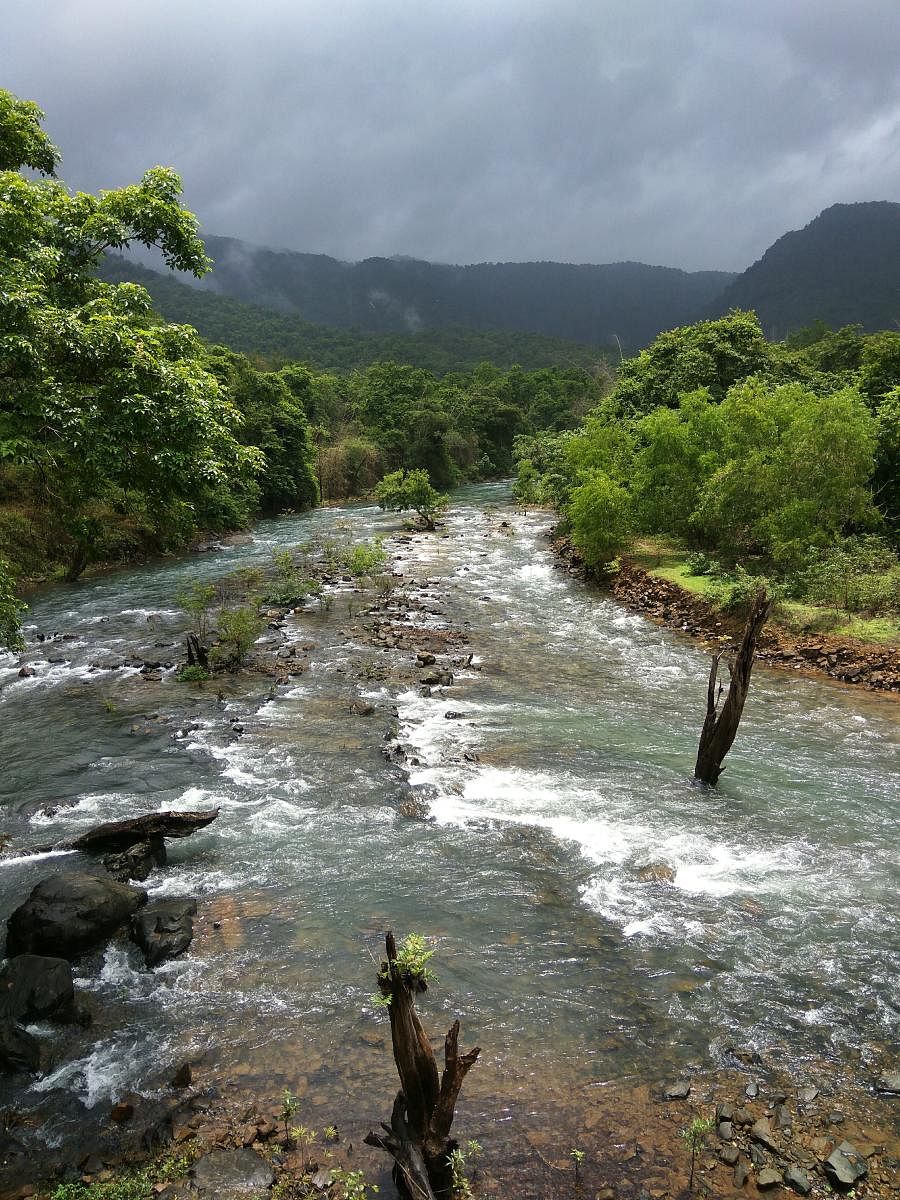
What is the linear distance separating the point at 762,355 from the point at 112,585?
31.5 meters

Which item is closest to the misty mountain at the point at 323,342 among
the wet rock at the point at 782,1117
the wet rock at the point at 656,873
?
the wet rock at the point at 656,873

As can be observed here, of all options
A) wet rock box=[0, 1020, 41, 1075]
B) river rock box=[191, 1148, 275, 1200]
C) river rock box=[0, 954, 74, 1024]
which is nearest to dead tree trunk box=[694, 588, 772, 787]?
river rock box=[191, 1148, 275, 1200]

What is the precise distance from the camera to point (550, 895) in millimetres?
7797

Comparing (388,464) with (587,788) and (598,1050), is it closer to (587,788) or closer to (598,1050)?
(587,788)

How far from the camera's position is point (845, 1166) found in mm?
4555

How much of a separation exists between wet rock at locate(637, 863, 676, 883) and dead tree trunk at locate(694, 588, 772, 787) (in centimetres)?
243

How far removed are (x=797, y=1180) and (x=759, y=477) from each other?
60.6 ft

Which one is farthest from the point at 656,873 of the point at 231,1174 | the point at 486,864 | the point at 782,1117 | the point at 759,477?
the point at 759,477

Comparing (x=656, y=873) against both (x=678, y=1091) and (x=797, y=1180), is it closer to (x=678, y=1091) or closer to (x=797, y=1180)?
(x=678, y=1091)

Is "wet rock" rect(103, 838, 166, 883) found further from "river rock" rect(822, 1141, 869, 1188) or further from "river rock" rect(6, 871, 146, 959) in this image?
"river rock" rect(822, 1141, 869, 1188)

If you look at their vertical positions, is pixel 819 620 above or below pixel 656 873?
above

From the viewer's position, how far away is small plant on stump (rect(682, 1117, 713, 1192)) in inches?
187

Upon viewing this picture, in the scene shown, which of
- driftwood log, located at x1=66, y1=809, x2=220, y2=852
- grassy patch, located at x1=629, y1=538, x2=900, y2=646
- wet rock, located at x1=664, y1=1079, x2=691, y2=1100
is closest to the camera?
wet rock, located at x1=664, y1=1079, x2=691, y2=1100

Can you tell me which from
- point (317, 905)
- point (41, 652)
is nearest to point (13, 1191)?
point (317, 905)
